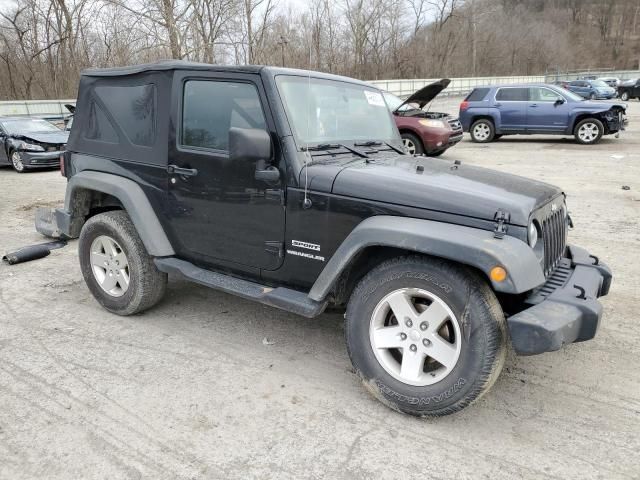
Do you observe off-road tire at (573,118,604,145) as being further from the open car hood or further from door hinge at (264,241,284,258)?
door hinge at (264,241,284,258)

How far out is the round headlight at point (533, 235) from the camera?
2.65m

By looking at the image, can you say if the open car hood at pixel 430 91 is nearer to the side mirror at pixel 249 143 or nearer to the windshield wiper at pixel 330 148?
the windshield wiper at pixel 330 148

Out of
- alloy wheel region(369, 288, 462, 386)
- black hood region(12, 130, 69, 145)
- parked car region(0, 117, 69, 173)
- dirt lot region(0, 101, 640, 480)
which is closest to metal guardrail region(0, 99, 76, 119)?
parked car region(0, 117, 69, 173)

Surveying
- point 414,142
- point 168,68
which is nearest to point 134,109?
point 168,68

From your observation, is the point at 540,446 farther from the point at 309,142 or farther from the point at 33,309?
the point at 33,309

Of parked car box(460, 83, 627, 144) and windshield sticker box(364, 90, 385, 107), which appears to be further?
parked car box(460, 83, 627, 144)

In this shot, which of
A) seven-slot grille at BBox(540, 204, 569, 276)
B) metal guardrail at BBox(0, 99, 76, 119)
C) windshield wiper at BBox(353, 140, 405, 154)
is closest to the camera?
seven-slot grille at BBox(540, 204, 569, 276)

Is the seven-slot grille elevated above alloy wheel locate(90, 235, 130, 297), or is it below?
above

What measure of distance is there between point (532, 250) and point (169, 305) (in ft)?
10.0

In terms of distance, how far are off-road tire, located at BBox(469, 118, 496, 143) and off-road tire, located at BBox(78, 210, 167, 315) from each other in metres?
13.8

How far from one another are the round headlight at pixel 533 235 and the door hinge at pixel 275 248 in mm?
1463

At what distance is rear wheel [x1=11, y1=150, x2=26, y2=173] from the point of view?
12.3 meters

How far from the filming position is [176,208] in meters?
3.67

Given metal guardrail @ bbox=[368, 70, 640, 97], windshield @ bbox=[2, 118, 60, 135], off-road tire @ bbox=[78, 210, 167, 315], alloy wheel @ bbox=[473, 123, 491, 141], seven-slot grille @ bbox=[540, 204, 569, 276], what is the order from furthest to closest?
metal guardrail @ bbox=[368, 70, 640, 97]
alloy wheel @ bbox=[473, 123, 491, 141]
windshield @ bbox=[2, 118, 60, 135]
off-road tire @ bbox=[78, 210, 167, 315]
seven-slot grille @ bbox=[540, 204, 569, 276]
